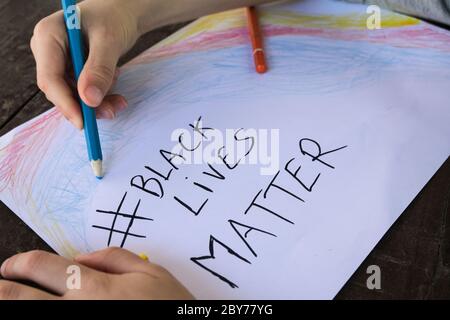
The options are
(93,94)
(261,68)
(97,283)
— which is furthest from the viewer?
(261,68)

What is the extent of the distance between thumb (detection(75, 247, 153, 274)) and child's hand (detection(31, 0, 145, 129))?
0.57 ft

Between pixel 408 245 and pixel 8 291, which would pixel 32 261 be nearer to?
pixel 8 291

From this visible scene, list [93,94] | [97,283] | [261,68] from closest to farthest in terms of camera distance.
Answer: [97,283], [93,94], [261,68]

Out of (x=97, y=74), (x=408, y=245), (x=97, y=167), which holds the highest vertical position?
(x=97, y=74)

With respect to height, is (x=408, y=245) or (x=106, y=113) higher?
(x=106, y=113)

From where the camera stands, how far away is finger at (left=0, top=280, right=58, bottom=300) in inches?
18.3

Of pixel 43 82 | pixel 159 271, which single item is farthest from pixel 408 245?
pixel 43 82

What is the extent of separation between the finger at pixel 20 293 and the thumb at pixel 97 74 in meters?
0.21

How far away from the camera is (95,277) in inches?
18.6

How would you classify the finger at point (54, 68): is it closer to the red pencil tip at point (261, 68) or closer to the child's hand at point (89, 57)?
the child's hand at point (89, 57)

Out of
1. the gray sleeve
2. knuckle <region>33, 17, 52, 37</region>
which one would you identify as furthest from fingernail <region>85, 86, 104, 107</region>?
the gray sleeve

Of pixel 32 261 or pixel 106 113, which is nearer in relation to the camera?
pixel 32 261

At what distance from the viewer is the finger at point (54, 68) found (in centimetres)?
61
